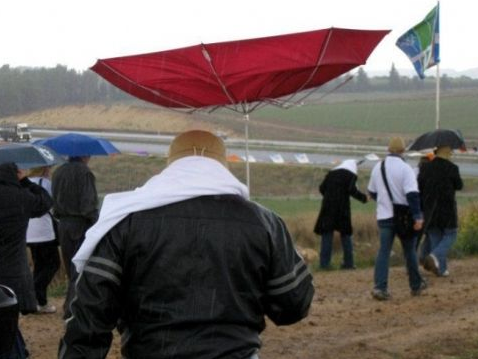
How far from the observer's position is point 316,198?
34.4 meters

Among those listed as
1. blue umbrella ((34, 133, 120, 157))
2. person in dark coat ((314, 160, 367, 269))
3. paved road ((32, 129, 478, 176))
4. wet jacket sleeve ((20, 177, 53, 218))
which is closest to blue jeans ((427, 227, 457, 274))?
person in dark coat ((314, 160, 367, 269))

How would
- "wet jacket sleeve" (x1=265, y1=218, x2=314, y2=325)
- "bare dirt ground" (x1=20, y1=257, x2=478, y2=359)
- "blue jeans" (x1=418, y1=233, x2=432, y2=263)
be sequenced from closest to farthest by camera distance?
1. "wet jacket sleeve" (x1=265, y1=218, x2=314, y2=325)
2. "bare dirt ground" (x1=20, y1=257, x2=478, y2=359)
3. "blue jeans" (x1=418, y1=233, x2=432, y2=263)

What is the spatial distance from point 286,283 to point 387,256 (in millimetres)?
7133

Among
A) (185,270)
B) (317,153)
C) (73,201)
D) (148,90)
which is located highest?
(148,90)

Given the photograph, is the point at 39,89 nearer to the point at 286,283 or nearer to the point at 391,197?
the point at 391,197

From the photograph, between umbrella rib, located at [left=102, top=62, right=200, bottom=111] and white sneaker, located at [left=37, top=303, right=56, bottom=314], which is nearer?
umbrella rib, located at [left=102, top=62, right=200, bottom=111]

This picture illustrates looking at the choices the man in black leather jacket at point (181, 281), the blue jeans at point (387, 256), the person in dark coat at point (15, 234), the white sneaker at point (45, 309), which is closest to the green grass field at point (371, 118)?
the blue jeans at point (387, 256)

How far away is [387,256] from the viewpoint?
35.7 feet

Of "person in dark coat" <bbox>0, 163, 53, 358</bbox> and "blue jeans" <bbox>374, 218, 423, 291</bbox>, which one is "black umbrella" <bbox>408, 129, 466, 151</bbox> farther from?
"person in dark coat" <bbox>0, 163, 53, 358</bbox>

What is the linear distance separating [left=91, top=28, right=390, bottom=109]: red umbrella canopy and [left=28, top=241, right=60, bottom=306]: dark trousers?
232 inches

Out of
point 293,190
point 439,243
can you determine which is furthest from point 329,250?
point 293,190

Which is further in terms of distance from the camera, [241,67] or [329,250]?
[329,250]

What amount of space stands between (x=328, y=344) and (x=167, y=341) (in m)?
5.36

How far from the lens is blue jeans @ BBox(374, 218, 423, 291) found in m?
10.8
